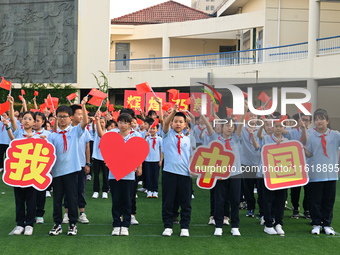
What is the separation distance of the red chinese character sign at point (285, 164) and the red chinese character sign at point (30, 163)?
279 cm

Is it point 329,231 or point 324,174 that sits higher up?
point 324,174

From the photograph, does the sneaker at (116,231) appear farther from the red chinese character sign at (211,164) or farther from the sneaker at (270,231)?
the sneaker at (270,231)

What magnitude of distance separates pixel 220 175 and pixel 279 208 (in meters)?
0.89

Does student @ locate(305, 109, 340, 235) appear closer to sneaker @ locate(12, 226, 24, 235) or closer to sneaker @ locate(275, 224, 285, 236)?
sneaker @ locate(275, 224, 285, 236)

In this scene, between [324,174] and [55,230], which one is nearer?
[55,230]

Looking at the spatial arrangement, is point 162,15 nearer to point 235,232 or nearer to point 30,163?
point 30,163

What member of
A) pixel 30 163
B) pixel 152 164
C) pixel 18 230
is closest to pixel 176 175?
pixel 30 163

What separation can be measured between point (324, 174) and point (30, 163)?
3814 millimetres

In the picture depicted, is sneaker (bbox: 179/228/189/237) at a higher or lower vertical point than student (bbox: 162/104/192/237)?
lower

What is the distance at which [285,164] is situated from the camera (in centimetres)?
674

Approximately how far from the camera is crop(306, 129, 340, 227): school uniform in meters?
6.65

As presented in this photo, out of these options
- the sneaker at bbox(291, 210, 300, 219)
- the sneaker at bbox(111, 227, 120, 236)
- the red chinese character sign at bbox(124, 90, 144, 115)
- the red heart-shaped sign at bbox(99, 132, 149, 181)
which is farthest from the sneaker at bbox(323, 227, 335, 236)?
the red chinese character sign at bbox(124, 90, 144, 115)

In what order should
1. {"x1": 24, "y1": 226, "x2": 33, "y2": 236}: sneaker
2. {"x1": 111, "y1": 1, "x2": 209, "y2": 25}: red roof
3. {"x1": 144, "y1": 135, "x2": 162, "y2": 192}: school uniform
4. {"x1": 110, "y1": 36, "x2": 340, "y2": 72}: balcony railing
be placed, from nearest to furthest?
{"x1": 24, "y1": 226, "x2": 33, "y2": 236}: sneaker
{"x1": 144, "y1": 135, "x2": 162, "y2": 192}: school uniform
{"x1": 110, "y1": 36, "x2": 340, "y2": 72}: balcony railing
{"x1": 111, "y1": 1, "x2": 209, "y2": 25}: red roof

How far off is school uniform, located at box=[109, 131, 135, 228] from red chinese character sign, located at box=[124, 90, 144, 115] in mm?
7613
